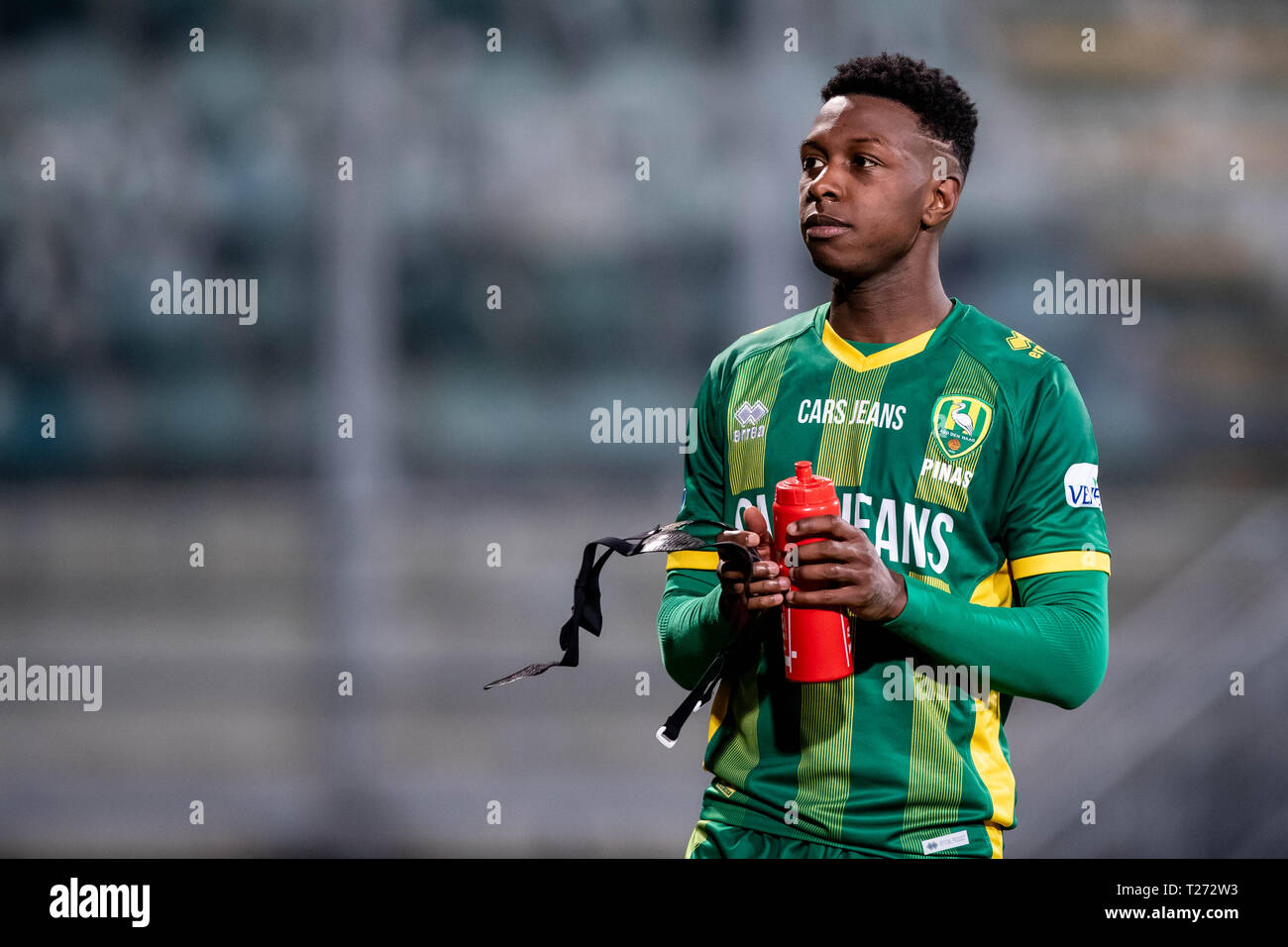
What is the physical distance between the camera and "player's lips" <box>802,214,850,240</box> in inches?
71.2

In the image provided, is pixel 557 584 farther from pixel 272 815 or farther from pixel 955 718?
pixel 955 718

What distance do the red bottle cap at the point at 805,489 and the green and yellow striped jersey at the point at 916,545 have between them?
18 cm

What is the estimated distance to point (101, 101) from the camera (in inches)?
190

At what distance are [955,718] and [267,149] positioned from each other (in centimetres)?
389

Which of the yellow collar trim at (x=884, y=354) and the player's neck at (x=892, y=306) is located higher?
the player's neck at (x=892, y=306)

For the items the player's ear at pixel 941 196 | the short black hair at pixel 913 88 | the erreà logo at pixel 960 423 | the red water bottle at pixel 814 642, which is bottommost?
the red water bottle at pixel 814 642

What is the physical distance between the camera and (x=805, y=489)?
5.31 ft

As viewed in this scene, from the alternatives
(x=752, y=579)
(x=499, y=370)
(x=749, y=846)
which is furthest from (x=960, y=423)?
(x=499, y=370)

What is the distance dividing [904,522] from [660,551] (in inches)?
12.6

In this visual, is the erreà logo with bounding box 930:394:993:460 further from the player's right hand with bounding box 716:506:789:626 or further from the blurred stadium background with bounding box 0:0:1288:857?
the blurred stadium background with bounding box 0:0:1288:857

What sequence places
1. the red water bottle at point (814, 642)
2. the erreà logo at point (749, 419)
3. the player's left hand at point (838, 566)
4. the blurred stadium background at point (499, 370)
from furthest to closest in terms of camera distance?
the blurred stadium background at point (499, 370) < the erreà logo at point (749, 419) < the red water bottle at point (814, 642) < the player's left hand at point (838, 566)

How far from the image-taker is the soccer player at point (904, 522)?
1755 millimetres

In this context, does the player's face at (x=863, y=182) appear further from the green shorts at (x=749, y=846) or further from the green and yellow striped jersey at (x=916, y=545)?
the green shorts at (x=749, y=846)

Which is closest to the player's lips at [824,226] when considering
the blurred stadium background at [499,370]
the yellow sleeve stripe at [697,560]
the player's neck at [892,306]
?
the player's neck at [892,306]
